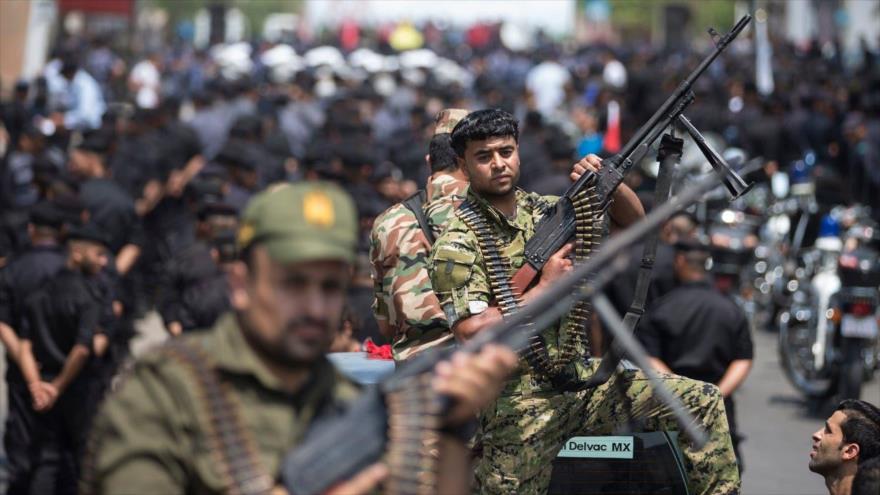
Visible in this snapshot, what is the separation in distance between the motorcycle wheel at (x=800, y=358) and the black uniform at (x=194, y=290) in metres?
4.78

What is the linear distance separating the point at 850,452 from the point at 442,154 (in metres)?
2.37

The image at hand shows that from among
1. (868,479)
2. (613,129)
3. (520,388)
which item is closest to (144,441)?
(520,388)

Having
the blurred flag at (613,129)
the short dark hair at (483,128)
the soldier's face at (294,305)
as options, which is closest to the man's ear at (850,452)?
the short dark hair at (483,128)

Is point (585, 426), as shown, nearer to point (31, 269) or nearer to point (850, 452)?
point (850, 452)

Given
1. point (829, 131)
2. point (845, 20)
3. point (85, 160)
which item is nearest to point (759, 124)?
point (829, 131)

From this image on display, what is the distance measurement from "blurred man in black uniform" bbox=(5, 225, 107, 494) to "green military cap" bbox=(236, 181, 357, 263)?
19.3ft

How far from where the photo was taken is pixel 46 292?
9234 millimetres

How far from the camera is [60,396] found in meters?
9.22

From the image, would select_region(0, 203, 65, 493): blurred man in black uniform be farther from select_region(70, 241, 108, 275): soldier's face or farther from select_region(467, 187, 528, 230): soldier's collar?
select_region(467, 187, 528, 230): soldier's collar

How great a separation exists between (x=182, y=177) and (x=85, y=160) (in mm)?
3741

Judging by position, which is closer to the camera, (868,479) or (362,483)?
(362,483)

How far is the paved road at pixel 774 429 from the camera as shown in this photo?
28.1ft

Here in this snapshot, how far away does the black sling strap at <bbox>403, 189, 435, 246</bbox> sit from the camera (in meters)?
6.52

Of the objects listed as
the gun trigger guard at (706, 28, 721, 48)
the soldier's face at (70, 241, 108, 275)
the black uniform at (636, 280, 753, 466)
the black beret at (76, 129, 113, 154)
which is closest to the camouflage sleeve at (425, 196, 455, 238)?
the gun trigger guard at (706, 28, 721, 48)
